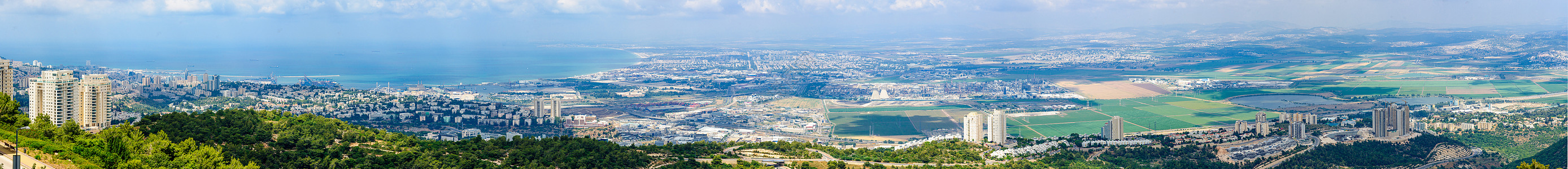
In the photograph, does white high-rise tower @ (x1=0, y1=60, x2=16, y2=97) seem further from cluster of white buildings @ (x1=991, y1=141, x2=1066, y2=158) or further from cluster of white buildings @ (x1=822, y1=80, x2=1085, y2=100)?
cluster of white buildings @ (x1=822, y1=80, x2=1085, y2=100)

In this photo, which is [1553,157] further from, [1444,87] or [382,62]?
[382,62]

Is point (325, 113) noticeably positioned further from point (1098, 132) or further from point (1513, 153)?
point (1513, 153)

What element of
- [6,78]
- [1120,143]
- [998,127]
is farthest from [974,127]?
[6,78]

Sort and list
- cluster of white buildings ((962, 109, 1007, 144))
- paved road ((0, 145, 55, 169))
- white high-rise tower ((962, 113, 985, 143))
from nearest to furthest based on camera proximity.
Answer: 1. paved road ((0, 145, 55, 169))
2. cluster of white buildings ((962, 109, 1007, 144))
3. white high-rise tower ((962, 113, 985, 143))

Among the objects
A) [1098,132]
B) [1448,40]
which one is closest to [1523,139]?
[1098,132]

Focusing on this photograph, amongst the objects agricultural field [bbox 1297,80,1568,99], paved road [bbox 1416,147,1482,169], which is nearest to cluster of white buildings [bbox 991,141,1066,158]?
paved road [bbox 1416,147,1482,169]
